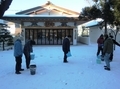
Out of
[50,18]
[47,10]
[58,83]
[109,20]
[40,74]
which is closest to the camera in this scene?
[58,83]

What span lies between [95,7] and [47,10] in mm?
14811

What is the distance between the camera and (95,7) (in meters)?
16.5

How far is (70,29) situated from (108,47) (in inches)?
834

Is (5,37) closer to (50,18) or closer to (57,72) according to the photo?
(50,18)

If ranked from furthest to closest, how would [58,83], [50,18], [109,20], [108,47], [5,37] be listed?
1. [50,18]
2. [5,37]
3. [109,20]
4. [108,47]
5. [58,83]

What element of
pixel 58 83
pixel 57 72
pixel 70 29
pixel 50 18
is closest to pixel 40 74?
pixel 57 72

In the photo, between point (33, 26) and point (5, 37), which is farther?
point (33, 26)

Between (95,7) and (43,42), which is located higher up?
(95,7)

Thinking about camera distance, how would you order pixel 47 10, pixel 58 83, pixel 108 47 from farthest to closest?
pixel 47 10 < pixel 108 47 < pixel 58 83

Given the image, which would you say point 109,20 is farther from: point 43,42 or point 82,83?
point 43,42

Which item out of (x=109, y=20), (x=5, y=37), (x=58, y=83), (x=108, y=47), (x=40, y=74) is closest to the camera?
(x=58, y=83)

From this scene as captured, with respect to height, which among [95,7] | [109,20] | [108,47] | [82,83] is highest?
[95,7]

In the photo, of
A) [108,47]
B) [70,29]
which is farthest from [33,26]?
[108,47]

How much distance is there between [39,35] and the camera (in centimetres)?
3122
